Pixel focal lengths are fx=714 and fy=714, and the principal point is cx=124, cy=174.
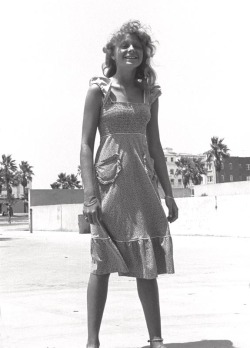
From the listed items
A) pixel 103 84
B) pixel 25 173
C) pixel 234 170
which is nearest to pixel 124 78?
pixel 103 84

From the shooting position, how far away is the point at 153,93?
3930 millimetres

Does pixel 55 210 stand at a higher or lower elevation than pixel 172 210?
higher

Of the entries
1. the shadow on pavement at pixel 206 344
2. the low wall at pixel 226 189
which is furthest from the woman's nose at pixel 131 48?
the low wall at pixel 226 189

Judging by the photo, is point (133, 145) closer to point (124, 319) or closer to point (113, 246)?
point (113, 246)

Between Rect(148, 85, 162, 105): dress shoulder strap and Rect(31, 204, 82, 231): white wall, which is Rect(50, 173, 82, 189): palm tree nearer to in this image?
Rect(31, 204, 82, 231): white wall

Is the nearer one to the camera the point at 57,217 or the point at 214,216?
the point at 214,216

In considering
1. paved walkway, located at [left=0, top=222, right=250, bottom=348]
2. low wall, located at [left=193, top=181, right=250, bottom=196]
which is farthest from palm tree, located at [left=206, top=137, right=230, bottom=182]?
paved walkway, located at [left=0, top=222, right=250, bottom=348]

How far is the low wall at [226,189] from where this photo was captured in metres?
66.2

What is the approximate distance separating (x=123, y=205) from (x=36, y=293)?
12.2 ft

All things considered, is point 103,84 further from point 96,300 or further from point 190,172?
point 190,172

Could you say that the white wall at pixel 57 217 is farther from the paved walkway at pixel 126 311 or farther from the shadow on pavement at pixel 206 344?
the shadow on pavement at pixel 206 344

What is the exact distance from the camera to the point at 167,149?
173125mm

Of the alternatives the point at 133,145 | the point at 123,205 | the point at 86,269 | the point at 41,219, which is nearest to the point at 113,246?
the point at 123,205

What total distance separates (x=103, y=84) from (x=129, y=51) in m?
0.23
